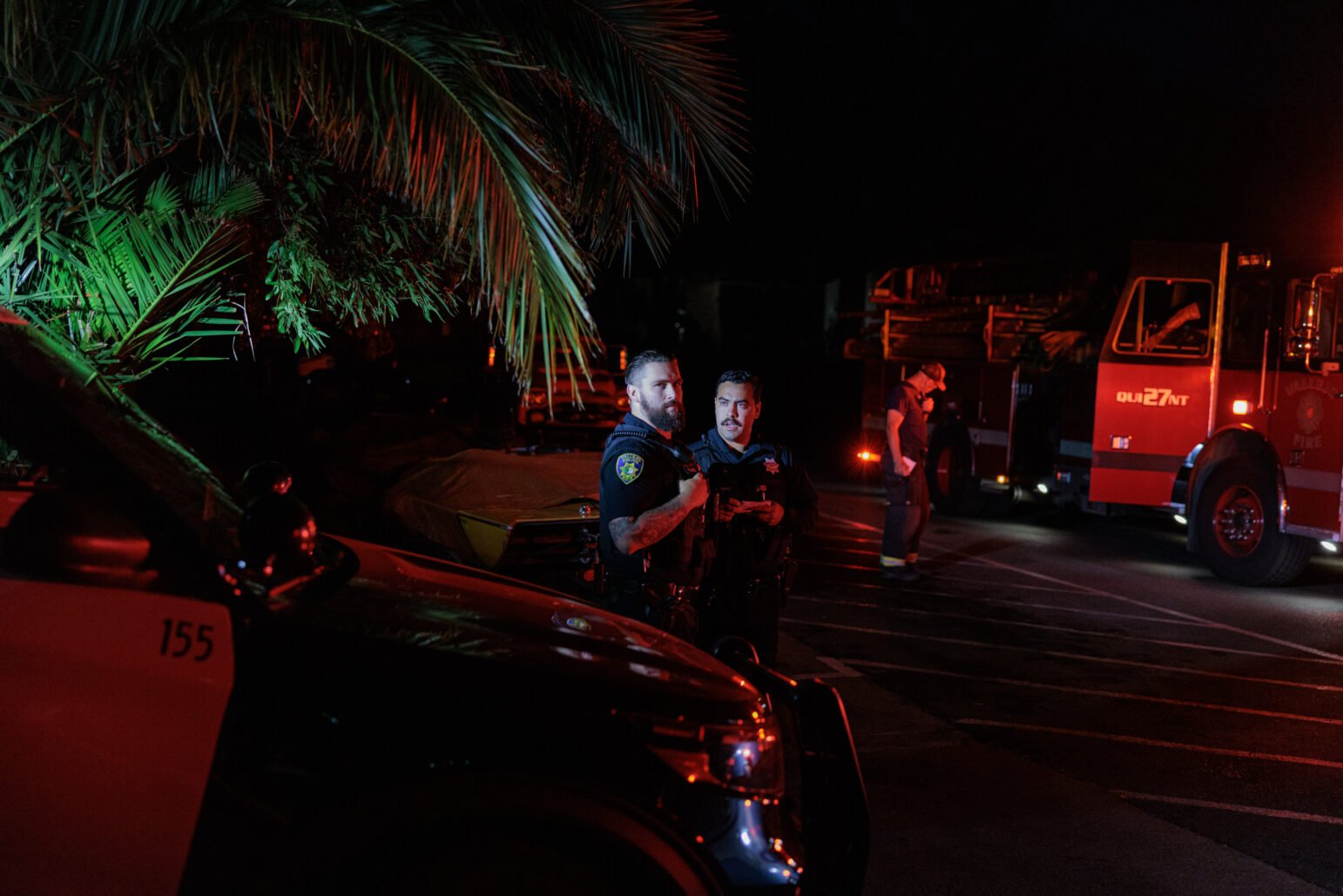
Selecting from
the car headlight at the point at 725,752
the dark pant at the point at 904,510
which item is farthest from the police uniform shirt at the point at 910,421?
the car headlight at the point at 725,752

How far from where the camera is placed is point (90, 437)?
103 inches

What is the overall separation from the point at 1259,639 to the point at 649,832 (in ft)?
23.8

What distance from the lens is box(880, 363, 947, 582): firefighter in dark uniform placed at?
32.2 ft

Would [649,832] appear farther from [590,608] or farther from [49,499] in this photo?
[49,499]

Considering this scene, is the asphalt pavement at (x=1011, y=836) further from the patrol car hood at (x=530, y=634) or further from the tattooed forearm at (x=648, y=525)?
the patrol car hood at (x=530, y=634)

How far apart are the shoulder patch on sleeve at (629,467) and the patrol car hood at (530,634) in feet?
3.23

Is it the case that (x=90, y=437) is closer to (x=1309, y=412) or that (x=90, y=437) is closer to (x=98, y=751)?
(x=98, y=751)

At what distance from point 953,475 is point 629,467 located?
1162 cm

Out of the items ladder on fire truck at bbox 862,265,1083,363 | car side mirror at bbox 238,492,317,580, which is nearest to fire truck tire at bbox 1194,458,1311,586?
ladder on fire truck at bbox 862,265,1083,363

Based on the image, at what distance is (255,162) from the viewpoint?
4898 mm

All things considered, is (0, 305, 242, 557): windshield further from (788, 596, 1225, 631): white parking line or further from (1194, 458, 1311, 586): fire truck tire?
(1194, 458, 1311, 586): fire truck tire

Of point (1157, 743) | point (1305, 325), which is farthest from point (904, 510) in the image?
point (1157, 743)

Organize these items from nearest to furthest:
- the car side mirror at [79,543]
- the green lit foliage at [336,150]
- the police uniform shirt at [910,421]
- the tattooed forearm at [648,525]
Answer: the car side mirror at [79,543] < the green lit foliage at [336,150] < the tattooed forearm at [648,525] < the police uniform shirt at [910,421]

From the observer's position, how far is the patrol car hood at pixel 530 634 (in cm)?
255
